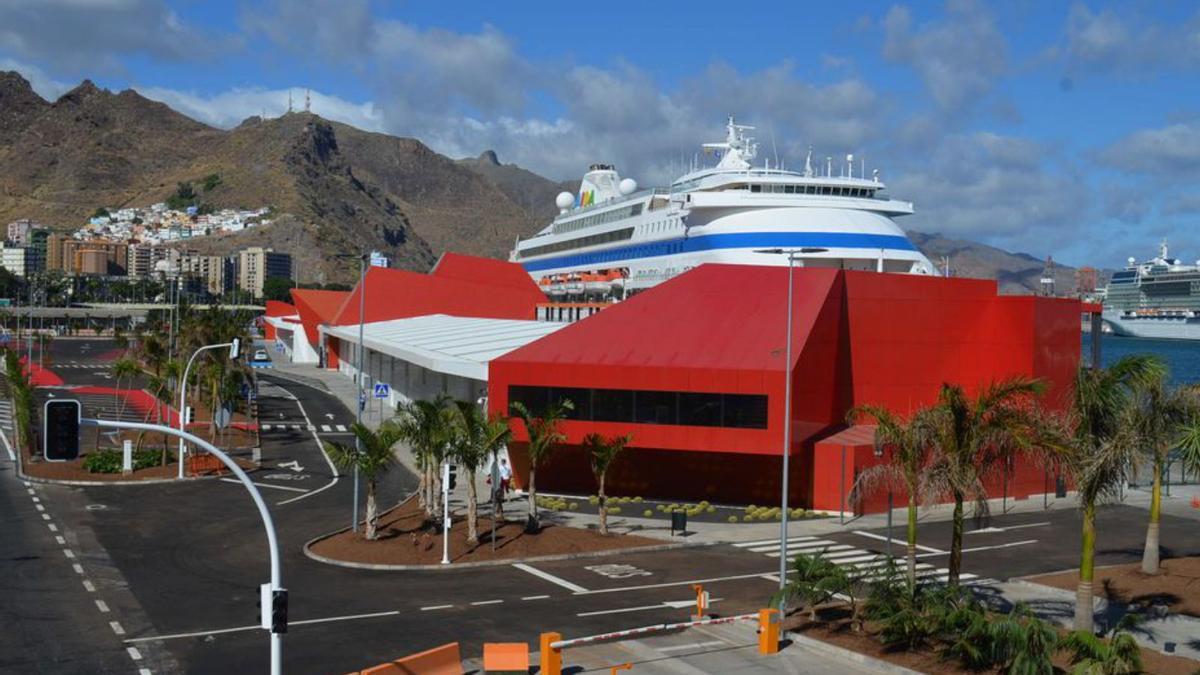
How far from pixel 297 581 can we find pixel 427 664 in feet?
29.9

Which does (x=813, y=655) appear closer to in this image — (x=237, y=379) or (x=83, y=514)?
(x=83, y=514)

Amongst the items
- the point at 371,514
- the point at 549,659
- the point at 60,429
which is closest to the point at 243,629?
the point at 549,659

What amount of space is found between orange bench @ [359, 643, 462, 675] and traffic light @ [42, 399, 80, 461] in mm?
5573

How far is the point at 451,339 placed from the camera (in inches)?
2254

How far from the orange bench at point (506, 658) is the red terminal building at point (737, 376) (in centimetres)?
1897

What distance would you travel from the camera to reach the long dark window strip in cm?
3762

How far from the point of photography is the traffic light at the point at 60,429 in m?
15.1

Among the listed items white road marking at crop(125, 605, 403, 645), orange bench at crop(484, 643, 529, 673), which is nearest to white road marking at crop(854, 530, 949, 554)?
white road marking at crop(125, 605, 403, 645)

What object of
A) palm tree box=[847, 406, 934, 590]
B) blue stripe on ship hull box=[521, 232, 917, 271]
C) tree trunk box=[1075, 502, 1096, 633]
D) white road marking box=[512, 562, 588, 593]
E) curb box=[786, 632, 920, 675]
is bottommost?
white road marking box=[512, 562, 588, 593]

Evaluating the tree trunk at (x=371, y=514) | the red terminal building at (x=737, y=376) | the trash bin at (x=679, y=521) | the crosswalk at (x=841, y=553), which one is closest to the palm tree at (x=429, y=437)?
the tree trunk at (x=371, y=514)

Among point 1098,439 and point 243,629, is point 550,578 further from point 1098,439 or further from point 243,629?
point 1098,439

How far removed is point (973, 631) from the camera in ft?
65.4

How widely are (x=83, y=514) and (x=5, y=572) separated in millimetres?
8533

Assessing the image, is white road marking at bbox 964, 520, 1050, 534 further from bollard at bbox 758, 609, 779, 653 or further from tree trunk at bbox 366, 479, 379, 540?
tree trunk at bbox 366, 479, 379, 540
